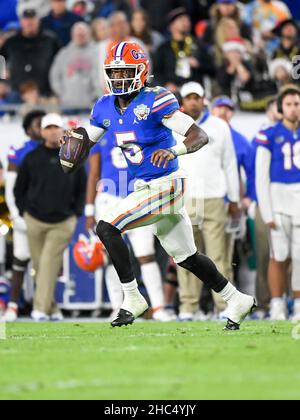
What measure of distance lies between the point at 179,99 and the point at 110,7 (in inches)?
197

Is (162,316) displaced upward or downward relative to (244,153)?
downward

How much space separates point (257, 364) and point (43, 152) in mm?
6219

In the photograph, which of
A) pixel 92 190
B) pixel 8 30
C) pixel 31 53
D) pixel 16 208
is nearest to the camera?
pixel 92 190

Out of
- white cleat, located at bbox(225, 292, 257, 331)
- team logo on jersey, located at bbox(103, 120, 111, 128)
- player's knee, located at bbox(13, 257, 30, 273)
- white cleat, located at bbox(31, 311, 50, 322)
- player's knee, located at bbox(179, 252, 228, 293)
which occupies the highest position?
team logo on jersey, located at bbox(103, 120, 111, 128)

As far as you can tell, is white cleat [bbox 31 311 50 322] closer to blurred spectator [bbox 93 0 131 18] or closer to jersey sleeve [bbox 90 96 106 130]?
jersey sleeve [bbox 90 96 106 130]

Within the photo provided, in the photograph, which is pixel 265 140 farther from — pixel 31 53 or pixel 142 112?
pixel 31 53

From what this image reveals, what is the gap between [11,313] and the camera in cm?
1200

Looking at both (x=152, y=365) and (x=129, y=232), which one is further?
(x=129, y=232)

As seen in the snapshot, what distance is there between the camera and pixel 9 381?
582 cm

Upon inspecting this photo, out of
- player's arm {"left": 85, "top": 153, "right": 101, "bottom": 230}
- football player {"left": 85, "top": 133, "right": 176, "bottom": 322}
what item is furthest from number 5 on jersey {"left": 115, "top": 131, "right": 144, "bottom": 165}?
player's arm {"left": 85, "top": 153, "right": 101, "bottom": 230}

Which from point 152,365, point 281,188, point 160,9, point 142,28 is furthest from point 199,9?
point 152,365

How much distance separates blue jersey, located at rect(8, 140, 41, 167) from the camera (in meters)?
12.4

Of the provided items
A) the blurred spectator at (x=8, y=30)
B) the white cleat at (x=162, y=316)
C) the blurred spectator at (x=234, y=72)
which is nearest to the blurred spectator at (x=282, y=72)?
the blurred spectator at (x=234, y=72)

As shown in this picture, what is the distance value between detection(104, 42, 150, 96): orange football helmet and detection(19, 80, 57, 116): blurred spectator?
5177 mm
